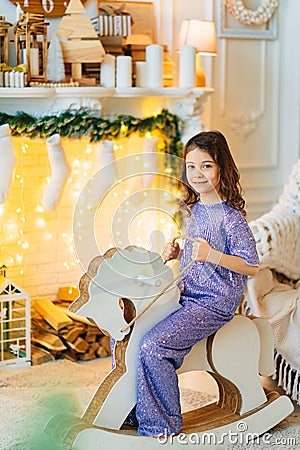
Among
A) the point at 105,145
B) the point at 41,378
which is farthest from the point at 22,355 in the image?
the point at 105,145

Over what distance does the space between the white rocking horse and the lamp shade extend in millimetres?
1658

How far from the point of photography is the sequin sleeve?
2.57 meters

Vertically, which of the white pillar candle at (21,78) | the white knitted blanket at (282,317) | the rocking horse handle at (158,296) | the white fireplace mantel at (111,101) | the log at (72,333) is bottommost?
the log at (72,333)

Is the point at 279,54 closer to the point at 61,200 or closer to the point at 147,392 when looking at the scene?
the point at 61,200

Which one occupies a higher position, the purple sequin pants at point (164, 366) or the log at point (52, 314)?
the purple sequin pants at point (164, 366)

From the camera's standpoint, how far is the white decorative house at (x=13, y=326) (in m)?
3.56

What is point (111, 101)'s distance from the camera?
3881 millimetres

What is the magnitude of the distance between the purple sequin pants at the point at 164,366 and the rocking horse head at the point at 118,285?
10cm

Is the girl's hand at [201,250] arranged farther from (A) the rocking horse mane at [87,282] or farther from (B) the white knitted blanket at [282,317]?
(B) the white knitted blanket at [282,317]

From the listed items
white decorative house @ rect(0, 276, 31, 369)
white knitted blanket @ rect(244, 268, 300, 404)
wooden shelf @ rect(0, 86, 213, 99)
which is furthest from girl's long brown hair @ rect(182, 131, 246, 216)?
white decorative house @ rect(0, 276, 31, 369)

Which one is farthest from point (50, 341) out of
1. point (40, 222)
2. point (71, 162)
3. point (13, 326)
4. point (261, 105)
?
point (261, 105)

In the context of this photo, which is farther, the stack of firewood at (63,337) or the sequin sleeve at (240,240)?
the stack of firewood at (63,337)

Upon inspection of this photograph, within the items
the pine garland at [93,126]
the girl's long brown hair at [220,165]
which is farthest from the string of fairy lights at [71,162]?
the girl's long brown hair at [220,165]

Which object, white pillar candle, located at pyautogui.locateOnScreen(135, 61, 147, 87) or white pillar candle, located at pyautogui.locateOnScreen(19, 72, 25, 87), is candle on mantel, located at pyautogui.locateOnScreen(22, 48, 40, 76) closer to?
white pillar candle, located at pyautogui.locateOnScreen(19, 72, 25, 87)
